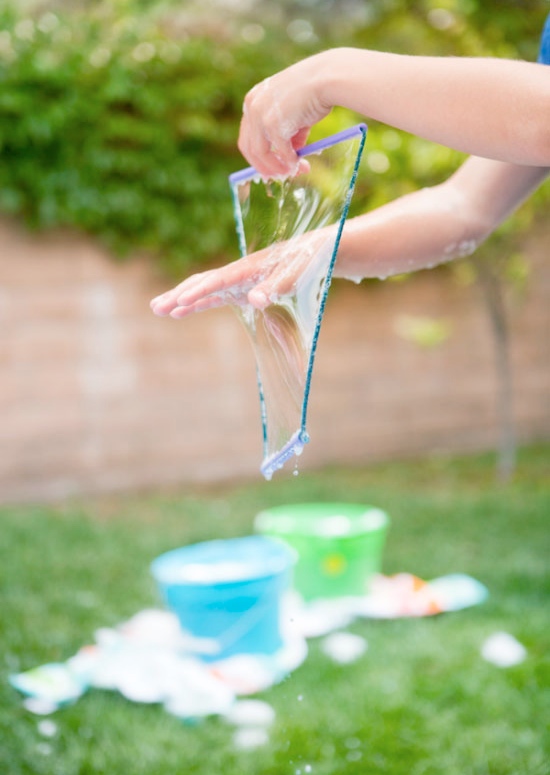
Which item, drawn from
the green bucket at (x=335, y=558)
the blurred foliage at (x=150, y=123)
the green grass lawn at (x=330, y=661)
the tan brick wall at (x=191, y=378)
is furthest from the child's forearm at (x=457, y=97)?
the tan brick wall at (x=191, y=378)

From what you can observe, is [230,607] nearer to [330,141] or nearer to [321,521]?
[321,521]

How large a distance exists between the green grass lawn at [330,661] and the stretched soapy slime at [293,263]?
0.89 metres

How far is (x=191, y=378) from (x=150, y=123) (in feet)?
5.52

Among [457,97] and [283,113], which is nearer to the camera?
[457,97]

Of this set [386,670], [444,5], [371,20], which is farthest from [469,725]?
[371,20]

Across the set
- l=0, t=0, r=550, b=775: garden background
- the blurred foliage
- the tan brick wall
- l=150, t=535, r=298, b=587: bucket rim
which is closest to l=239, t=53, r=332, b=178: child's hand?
l=150, t=535, r=298, b=587: bucket rim

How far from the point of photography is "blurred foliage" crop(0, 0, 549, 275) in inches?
210

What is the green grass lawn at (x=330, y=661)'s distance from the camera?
86.0 inches

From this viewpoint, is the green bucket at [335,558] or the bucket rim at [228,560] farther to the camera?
the green bucket at [335,558]

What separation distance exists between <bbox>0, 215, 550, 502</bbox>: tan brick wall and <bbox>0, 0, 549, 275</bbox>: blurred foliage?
0.30m

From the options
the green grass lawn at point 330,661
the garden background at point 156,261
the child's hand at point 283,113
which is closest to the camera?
the child's hand at point 283,113

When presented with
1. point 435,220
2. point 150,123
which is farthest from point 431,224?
point 150,123

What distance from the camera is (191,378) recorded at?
20.0 feet

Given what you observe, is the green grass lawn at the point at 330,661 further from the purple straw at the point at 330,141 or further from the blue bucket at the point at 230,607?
the purple straw at the point at 330,141
